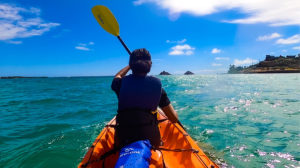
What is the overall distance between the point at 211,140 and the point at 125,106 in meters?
4.73

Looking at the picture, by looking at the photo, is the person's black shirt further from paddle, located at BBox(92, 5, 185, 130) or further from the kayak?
paddle, located at BBox(92, 5, 185, 130)

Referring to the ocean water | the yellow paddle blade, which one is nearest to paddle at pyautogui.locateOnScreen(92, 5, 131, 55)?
the yellow paddle blade

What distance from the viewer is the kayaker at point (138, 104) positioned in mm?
2535

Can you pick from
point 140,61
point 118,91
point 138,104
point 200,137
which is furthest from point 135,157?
point 200,137

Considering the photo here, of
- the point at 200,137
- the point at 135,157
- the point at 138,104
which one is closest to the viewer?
the point at 135,157

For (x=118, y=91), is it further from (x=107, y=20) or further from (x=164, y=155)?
(x=107, y=20)

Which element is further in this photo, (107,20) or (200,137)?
(200,137)

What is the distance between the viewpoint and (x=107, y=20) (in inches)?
232

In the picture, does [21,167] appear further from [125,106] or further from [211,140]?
[211,140]

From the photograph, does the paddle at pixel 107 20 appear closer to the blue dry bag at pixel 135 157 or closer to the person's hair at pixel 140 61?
the person's hair at pixel 140 61

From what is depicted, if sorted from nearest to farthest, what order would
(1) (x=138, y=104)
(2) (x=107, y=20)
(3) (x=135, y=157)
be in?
(3) (x=135, y=157)
(1) (x=138, y=104)
(2) (x=107, y=20)

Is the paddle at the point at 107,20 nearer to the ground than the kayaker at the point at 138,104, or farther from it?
farther from it

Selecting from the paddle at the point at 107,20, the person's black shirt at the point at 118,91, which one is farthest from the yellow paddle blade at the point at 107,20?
the person's black shirt at the point at 118,91

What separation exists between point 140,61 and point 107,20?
398cm
